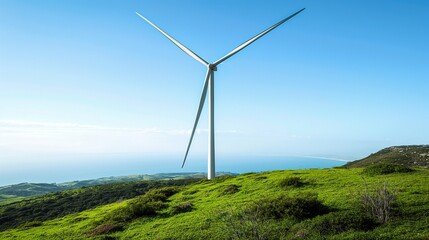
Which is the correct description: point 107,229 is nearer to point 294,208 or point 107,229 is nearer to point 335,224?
point 294,208

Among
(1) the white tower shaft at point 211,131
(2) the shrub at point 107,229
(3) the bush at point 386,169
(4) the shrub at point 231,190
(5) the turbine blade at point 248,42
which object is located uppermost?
(5) the turbine blade at point 248,42

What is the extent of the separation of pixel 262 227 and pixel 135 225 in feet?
42.3

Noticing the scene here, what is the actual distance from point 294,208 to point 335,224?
3571 millimetres

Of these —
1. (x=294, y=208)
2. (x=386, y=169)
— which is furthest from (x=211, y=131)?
(x=294, y=208)

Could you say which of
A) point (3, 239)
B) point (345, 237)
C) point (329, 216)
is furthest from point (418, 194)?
point (3, 239)

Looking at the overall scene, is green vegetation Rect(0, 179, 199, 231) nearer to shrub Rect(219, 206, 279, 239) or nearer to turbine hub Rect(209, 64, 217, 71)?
turbine hub Rect(209, 64, 217, 71)

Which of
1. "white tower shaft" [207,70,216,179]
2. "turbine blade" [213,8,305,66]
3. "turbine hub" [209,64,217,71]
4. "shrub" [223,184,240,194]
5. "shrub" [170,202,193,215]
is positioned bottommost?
"shrub" [170,202,193,215]

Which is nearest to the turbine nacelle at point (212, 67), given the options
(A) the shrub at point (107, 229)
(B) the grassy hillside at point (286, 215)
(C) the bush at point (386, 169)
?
(B) the grassy hillside at point (286, 215)

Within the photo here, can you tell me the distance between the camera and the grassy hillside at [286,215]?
62.7 feet

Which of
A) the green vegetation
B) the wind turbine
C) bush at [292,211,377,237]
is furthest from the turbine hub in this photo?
the green vegetation

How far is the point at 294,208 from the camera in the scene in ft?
75.7

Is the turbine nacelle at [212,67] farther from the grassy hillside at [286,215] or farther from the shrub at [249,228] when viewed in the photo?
the shrub at [249,228]

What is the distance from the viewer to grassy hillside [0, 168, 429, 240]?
1911cm

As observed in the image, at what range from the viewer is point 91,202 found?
100125mm
